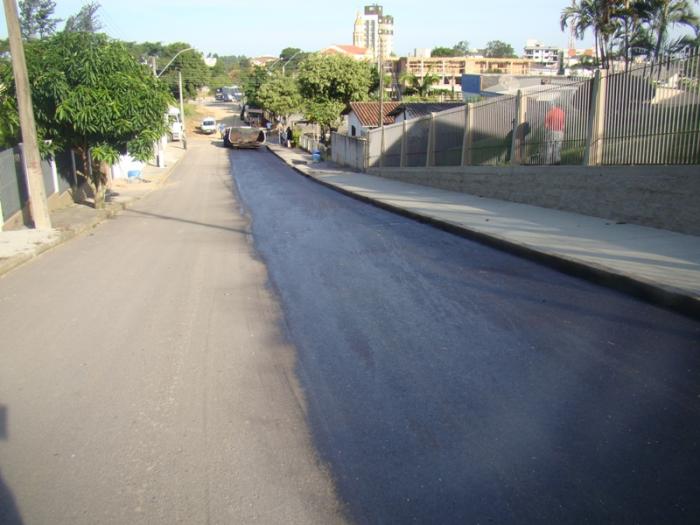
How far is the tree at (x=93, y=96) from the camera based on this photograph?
15.5 meters

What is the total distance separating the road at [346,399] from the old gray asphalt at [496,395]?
18mm

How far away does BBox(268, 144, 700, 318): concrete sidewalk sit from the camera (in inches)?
282

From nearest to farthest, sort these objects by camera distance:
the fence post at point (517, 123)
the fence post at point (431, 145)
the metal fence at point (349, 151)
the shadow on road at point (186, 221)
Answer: the shadow on road at point (186, 221) → the fence post at point (517, 123) → the fence post at point (431, 145) → the metal fence at point (349, 151)

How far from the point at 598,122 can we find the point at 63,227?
11.3 m

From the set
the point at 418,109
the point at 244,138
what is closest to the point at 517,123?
the point at 418,109

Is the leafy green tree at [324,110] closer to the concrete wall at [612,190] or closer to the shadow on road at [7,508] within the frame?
the concrete wall at [612,190]

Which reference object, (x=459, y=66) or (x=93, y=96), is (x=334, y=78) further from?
(x=459, y=66)

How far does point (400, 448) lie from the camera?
3.93 metres

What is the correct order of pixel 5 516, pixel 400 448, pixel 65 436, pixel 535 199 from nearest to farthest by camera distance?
pixel 5 516 → pixel 400 448 → pixel 65 436 → pixel 535 199

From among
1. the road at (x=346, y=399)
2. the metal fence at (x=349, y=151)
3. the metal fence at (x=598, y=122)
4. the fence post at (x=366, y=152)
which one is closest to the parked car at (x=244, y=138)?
the metal fence at (x=349, y=151)

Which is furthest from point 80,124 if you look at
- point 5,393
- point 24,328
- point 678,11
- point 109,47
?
point 678,11

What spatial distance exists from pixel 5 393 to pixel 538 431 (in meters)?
3.93

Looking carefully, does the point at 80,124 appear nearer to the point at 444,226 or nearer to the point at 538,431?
the point at 444,226

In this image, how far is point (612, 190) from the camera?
38.0ft
